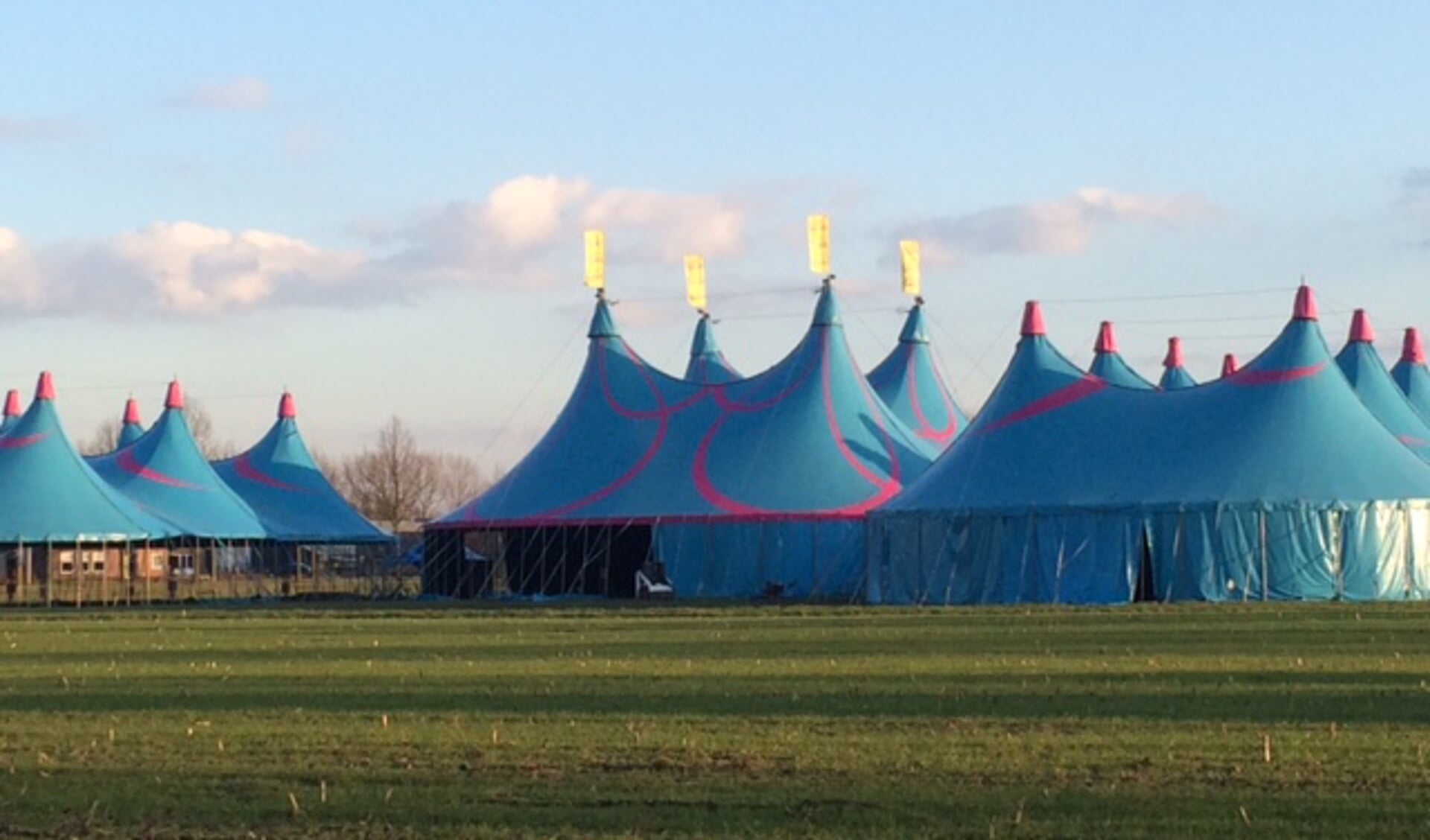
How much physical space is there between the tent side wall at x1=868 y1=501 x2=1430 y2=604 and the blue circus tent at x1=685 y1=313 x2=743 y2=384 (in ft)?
65.4

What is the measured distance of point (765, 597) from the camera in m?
51.2

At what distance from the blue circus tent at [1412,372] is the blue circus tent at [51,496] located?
31474mm

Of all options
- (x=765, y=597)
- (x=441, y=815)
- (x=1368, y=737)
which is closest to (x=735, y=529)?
(x=765, y=597)

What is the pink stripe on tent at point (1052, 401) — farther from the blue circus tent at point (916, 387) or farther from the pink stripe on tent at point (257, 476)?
the pink stripe on tent at point (257, 476)

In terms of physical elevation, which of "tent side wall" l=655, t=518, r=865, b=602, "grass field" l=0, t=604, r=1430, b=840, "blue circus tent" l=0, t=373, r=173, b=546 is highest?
"blue circus tent" l=0, t=373, r=173, b=546

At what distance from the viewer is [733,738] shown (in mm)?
17062

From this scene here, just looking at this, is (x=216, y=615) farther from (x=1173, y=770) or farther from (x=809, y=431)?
(x=1173, y=770)

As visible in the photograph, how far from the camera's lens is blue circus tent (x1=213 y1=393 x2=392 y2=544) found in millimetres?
70062

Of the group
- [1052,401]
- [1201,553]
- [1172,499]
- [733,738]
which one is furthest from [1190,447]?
[733,738]

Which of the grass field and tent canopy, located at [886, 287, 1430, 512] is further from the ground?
tent canopy, located at [886, 287, 1430, 512]

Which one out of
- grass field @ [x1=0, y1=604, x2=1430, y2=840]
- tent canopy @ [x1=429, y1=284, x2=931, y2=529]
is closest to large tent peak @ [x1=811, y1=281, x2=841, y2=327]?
tent canopy @ [x1=429, y1=284, x2=931, y2=529]

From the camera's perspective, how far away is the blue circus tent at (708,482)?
5212 centimetres

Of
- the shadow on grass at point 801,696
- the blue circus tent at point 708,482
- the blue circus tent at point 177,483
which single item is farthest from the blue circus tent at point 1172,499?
the blue circus tent at point 177,483

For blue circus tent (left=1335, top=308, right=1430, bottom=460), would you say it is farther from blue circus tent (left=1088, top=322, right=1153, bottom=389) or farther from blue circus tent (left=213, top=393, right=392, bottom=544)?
blue circus tent (left=213, top=393, right=392, bottom=544)
